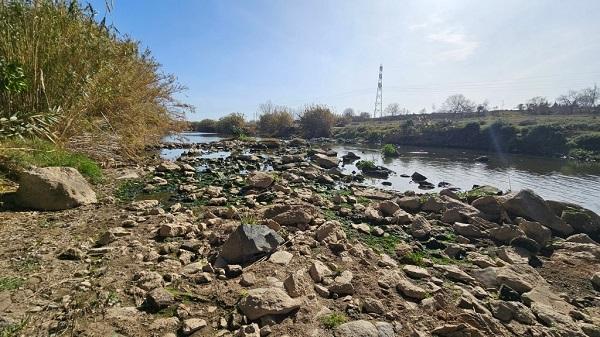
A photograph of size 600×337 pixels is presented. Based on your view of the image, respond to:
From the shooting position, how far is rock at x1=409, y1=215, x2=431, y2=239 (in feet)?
23.4

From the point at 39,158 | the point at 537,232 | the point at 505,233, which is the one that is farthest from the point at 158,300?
the point at 537,232

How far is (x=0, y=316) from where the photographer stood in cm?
291

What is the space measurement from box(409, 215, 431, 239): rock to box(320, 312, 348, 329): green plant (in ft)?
13.5

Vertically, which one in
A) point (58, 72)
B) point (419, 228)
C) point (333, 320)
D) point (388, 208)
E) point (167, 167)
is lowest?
point (419, 228)

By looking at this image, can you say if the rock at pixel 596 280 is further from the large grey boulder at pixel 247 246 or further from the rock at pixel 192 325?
the rock at pixel 192 325

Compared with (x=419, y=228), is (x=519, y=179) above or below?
below

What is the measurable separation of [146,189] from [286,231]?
5137 mm

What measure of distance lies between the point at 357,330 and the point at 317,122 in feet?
156

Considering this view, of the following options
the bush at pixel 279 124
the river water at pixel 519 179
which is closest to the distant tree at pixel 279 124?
the bush at pixel 279 124

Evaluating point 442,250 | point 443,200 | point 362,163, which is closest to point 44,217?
point 442,250

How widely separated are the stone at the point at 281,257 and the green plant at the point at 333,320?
47.1 inches

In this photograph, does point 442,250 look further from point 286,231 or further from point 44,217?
point 44,217

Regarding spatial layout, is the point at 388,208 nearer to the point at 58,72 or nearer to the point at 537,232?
the point at 537,232

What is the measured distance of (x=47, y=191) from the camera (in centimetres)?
623
